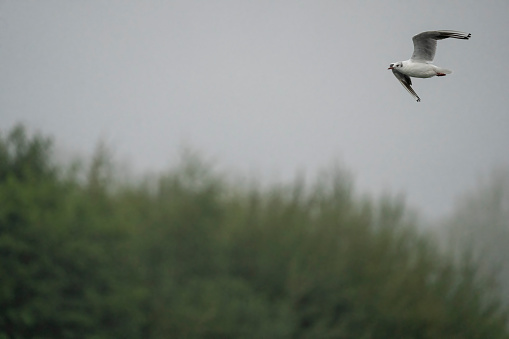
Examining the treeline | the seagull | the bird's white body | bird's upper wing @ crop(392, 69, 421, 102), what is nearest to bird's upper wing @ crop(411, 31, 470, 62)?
the seagull

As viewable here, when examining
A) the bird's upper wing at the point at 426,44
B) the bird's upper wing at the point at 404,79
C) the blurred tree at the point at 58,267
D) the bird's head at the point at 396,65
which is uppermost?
the bird's upper wing at the point at 426,44

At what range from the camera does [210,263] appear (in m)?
17.7

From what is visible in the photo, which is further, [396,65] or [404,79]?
[404,79]

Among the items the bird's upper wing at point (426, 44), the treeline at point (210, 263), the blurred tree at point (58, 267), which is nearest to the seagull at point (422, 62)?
the bird's upper wing at point (426, 44)

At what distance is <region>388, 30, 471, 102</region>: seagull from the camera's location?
573 cm

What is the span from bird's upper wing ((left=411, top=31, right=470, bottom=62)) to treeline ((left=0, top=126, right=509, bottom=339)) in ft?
33.0

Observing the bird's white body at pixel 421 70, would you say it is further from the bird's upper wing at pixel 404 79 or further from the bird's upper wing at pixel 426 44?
the bird's upper wing at pixel 426 44

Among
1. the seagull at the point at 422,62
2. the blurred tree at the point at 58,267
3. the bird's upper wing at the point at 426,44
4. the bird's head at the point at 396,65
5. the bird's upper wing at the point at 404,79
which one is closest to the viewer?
the seagull at the point at 422,62

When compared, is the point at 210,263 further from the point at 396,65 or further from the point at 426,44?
the point at 396,65

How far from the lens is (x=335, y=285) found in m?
17.2

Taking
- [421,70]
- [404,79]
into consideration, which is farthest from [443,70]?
[404,79]

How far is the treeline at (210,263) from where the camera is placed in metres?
16.3

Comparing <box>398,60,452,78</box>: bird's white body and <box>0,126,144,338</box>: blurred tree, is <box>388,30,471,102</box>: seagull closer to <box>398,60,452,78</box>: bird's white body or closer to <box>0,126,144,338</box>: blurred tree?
<box>398,60,452,78</box>: bird's white body

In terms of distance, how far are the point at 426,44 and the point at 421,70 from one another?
Answer: 3.38ft
